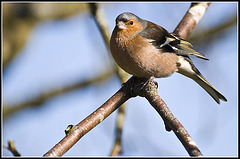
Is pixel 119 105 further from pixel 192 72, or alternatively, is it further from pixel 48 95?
pixel 48 95

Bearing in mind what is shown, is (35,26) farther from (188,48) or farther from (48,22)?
(188,48)

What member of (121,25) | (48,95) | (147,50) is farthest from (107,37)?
(48,95)

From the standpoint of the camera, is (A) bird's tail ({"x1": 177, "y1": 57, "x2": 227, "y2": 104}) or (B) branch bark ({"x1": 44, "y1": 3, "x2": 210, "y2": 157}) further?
(A) bird's tail ({"x1": 177, "y1": 57, "x2": 227, "y2": 104})

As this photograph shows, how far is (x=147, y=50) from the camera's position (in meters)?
4.29

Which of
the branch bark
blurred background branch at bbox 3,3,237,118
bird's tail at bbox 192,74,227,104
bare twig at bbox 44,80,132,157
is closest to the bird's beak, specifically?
the branch bark

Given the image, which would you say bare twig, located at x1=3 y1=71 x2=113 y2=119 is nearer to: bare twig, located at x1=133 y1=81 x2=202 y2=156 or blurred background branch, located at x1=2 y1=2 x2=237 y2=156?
blurred background branch, located at x1=2 y1=2 x2=237 y2=156

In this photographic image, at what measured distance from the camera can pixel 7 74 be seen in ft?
23.8

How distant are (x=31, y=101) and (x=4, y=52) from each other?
1121mm

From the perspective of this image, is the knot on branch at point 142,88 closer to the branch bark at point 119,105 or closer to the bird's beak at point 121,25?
the branch bark at point 119,105

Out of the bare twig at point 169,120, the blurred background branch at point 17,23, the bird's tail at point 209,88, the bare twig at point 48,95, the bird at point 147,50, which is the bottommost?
the bare twig at point 169,120

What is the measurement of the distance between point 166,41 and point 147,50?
0.29 meters

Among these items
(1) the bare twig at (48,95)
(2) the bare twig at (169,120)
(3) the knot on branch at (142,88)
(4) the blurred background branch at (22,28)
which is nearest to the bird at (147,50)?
(3) the knot on branch at (142,88)

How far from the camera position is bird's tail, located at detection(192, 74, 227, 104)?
445 cm

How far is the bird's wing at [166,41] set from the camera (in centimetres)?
440
